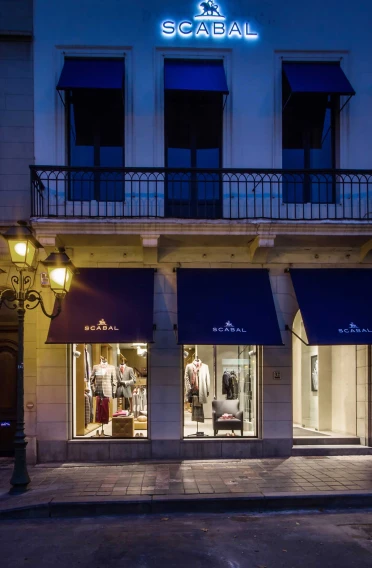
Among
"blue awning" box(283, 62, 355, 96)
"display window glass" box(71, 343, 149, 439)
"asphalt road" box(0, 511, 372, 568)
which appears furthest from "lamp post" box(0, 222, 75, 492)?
"blue awning" box(283, 62, 355, 96)

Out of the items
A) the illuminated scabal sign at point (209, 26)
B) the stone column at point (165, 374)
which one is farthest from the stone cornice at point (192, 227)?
the illuminated scabal sign at point (209, 26)

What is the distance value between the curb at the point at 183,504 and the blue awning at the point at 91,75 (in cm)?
851

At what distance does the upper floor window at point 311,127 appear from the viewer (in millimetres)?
11258

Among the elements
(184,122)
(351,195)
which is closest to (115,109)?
(184,122)

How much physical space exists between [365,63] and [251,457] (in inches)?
385

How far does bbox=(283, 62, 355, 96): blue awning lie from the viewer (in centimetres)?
1109

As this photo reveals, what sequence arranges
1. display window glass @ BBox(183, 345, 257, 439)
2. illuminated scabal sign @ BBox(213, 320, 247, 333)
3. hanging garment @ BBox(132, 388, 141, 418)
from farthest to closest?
display window glass @ BBox(183, 345, 257, 439) < hanging garment @ BBox(132, 388, 141, 418) < illuminated scabal sign @ BBox(213, 320, 247, 333)

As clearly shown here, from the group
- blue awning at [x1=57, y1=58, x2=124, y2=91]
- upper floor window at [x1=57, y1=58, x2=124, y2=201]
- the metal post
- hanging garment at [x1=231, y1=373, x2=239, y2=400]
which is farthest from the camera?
hanging garment at [x1=231, y1=373, x2=239, y2=400]

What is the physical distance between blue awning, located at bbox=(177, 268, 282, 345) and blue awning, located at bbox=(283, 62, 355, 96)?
433cm

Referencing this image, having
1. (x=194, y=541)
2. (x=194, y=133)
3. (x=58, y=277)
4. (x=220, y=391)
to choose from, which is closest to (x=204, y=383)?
(x=220, y=391)

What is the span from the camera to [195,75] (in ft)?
37.3

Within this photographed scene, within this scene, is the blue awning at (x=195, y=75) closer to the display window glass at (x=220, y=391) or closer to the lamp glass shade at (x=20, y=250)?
the lamp glass shade at (x=20, y=250)

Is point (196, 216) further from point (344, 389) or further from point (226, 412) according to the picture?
point (344, 389)

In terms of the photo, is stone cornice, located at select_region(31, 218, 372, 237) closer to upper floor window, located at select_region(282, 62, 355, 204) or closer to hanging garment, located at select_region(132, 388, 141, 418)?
upper floor window, located at select_region(282, 62, 355, 204)
